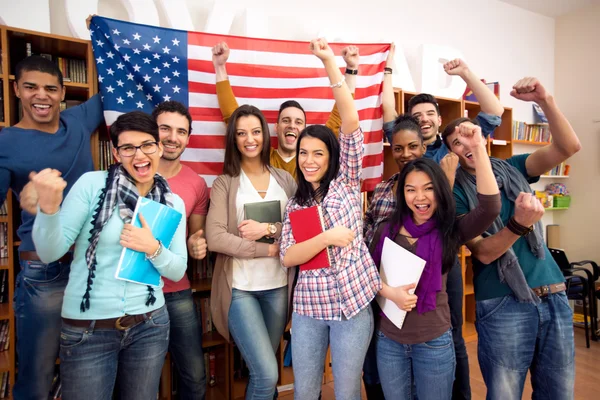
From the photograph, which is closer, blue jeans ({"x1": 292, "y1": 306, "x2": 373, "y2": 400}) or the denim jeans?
blue jeans ({"x1": 292, "y1": 306, "x2": 373, "y2": 400})

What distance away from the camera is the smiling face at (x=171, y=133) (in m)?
1.91

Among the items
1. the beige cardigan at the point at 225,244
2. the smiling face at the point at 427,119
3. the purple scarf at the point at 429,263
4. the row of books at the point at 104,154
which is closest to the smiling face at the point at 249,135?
the beige cardigan at the point at 225,244

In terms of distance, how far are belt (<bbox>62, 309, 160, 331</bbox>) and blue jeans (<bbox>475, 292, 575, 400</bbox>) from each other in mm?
1498

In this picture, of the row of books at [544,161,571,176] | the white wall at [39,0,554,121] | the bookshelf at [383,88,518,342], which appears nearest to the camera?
the white wall at [39,0,554,121]

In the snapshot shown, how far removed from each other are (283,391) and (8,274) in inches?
83.2

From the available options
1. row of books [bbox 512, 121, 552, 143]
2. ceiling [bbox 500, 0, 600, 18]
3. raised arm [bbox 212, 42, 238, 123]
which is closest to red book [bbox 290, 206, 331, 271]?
raised arm [bbox 212, 42, 238, 123]

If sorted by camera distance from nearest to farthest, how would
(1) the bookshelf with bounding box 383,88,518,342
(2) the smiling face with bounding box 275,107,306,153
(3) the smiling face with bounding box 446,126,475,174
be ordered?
(3) the smiling face with bounding box 446,126,475,174
(2) the smiling face with bounding box 275,107,306,153
(1) the bookshelf with bounding box 383,88,518,342

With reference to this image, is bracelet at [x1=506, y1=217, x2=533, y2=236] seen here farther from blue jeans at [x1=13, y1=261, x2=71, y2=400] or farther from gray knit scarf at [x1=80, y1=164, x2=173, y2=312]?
blue jeans at [x1=13, y1=261, x2=71, y2=400]

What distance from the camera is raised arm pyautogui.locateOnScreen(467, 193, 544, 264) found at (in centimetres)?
137

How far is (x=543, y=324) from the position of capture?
1.52 meters

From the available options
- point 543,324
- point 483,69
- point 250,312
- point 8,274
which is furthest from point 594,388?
point 8,274

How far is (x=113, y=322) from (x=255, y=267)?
0.71 metres

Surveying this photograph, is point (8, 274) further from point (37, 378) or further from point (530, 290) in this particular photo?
point (530, 290)

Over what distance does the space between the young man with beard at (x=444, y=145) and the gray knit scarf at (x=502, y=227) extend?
4.2 inches
